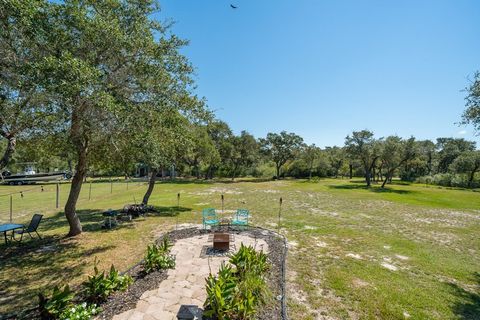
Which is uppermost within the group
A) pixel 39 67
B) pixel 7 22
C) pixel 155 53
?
pixel 155 53

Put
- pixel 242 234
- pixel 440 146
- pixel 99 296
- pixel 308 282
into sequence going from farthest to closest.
A: 1. pixel 440 146
2. pixel 242 234
3. pixel 308 282
4. pixel 99 296

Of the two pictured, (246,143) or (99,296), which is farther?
(246,143)

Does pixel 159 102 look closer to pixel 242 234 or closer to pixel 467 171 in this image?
pixel 242 234

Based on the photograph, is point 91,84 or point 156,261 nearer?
point 91,84

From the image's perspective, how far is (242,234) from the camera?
35.7 ft

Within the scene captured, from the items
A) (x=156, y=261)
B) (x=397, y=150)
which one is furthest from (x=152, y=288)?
(x=397, y=150)

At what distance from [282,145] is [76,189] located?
46137mm

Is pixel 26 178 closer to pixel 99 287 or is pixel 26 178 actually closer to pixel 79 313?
pixel 99 287

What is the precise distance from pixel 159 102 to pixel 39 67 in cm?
385

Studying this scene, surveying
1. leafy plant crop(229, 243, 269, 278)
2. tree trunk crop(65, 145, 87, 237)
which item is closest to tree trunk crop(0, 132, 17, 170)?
tree trunk crop(65, 145, 87, 237)

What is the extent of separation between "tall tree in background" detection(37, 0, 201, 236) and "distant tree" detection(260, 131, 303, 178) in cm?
4416

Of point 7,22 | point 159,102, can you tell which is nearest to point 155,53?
point 159,102

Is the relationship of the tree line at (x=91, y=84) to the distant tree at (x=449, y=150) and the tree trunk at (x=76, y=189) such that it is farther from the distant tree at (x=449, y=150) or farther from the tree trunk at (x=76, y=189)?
the distant tree at (x=449, y=150)

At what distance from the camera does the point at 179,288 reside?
19.8 ft
